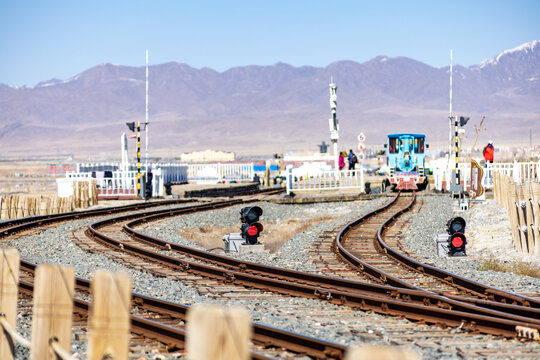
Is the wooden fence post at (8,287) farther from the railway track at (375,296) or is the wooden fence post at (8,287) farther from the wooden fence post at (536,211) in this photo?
the wooden fence post at (536,211)

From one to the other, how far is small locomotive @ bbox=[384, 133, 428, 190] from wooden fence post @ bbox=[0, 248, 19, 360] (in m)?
32.8

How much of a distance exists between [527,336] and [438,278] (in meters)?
4.21

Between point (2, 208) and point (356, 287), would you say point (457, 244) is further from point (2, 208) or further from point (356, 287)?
point (2, 208)

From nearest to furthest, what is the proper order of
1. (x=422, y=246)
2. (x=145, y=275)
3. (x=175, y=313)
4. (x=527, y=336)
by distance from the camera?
(x=527, y=336)
(x=175, y=313)
(x=145, y=275)
(x=422, y=246)

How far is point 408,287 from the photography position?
437 inches

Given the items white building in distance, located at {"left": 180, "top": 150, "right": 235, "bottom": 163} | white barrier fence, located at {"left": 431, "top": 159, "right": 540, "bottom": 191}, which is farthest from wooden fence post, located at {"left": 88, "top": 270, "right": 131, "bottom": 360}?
white building in distance, located at {"left": 180, "top": 150, "right": 235, "bottom": 163}

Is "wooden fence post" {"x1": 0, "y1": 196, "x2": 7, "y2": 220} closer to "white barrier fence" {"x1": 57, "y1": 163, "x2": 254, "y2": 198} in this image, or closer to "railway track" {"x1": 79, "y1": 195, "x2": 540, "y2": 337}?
"white barrier fence" {"x1": 57, "y1": 163, "x2": 254, "y2": 198}

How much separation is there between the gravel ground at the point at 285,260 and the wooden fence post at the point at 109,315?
281 centimetres

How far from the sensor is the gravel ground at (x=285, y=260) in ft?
28.6

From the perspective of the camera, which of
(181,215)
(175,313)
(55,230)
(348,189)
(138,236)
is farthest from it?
(348,189)

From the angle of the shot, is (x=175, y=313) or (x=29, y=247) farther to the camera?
(x=29, y=247)

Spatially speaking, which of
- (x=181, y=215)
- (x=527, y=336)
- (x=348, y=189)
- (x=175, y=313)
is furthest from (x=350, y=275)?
(x=348, y=189)

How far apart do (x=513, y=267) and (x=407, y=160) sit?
25.7 metres

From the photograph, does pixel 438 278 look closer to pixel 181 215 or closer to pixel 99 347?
pixel 99 347
